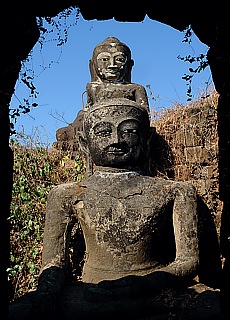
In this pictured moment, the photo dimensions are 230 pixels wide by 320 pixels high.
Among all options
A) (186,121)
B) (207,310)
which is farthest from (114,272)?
(186,121)

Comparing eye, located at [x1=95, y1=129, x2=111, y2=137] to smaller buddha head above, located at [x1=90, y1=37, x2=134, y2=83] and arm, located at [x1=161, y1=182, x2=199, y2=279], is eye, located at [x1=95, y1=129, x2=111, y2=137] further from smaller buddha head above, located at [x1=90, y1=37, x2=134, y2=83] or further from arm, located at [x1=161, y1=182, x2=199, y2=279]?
smaller buddha head above, located at [x1=90, y1=37, x2=134, y2=83]

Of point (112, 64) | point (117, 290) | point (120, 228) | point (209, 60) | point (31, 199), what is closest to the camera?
point (209, 60)

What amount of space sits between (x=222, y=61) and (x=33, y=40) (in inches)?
38.0

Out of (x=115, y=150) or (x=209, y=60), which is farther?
(x=115, y=150)

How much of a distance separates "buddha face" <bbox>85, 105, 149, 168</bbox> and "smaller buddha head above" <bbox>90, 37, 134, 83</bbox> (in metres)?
1.46

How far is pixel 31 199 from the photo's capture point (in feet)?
19.5

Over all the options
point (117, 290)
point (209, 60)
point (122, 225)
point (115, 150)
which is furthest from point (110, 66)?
point (209, 60)

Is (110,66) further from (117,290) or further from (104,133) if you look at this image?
(117,290)

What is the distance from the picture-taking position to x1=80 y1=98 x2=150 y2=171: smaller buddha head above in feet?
13.8

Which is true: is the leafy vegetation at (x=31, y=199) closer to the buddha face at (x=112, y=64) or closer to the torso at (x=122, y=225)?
the buddha face at (x=112, y=64)

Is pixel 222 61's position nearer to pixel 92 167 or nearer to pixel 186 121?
pixel 92 167

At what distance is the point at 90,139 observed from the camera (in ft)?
14.3

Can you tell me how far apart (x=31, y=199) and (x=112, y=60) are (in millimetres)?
1999

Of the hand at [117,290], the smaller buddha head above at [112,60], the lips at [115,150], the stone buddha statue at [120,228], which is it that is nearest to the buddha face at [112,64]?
the smaller buddha head above at [112,60]
